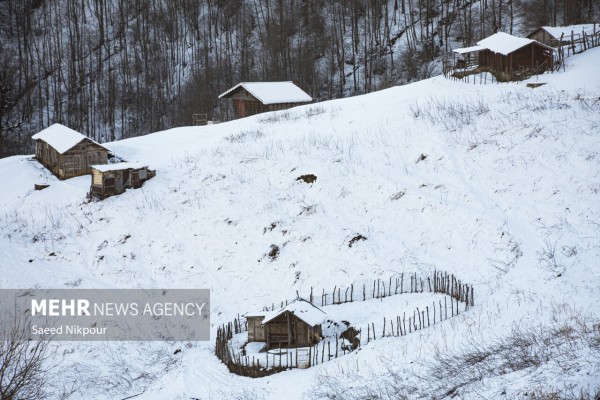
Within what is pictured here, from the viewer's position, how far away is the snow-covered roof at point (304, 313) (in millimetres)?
20603

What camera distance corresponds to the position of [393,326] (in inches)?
796

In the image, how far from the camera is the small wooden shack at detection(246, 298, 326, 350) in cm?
2083

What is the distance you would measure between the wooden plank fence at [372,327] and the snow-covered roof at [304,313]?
0.86m

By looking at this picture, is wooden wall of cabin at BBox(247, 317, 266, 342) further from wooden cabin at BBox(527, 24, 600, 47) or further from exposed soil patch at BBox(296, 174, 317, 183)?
wooden cabin at BBox(527, 24, 600, 47)

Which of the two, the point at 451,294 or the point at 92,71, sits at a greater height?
the point at 92,71

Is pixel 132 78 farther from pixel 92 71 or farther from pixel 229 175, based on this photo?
pixel 229 175

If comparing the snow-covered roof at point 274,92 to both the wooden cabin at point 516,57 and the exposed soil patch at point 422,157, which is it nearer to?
the wooden cabin at point 516,57

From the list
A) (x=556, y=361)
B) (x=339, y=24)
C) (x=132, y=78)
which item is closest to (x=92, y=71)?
(x=132, y=78)

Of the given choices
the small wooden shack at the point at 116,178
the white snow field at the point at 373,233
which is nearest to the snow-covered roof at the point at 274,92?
the white snow field at the point at 373,233

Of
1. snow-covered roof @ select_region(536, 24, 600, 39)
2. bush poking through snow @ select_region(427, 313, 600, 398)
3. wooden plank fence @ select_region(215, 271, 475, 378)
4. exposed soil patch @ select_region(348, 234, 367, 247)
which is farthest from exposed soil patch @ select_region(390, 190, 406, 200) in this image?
snow-covered roof @ select_region(536, 24, 600, 39)

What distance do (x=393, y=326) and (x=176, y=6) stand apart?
76.5 m

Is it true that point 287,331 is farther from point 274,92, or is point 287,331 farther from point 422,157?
point 274,92

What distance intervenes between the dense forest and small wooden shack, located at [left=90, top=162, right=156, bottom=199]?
111 ft

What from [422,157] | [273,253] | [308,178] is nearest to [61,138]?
[308,178]
